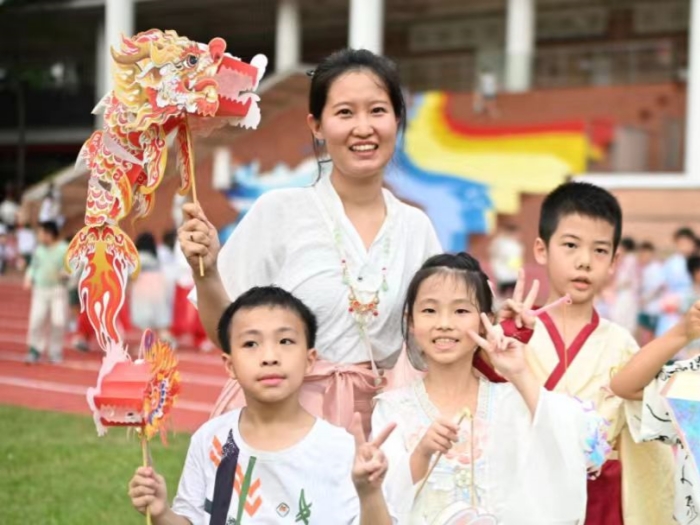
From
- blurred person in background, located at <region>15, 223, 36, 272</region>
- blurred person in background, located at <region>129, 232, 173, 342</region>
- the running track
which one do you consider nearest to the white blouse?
the running track

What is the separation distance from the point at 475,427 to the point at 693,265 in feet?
23.5

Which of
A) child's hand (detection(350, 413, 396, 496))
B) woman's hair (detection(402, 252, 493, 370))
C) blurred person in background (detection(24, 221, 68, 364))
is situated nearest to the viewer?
child's hand (detection(350, 413, 396, 496))

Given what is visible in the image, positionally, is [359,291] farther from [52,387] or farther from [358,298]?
[52,387]

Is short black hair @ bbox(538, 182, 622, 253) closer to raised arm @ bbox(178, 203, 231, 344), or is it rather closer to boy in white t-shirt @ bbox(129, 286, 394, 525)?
boy in white t-shirt @ bbox(129, 286, 394, 525)

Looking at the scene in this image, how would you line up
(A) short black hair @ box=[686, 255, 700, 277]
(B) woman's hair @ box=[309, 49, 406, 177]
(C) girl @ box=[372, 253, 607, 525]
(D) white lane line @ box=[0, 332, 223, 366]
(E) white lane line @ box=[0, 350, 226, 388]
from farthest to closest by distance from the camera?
(D) white lane line @ box=[0, 332, 223, 366] < (E) white lane line @ box=[0, 350, 226, 388] < (A) short black hair @ box=[686, 255, 700, 277] < (B) woman's hair @ box=[309, 49, 406, 177] < (C) girl @ box=[372, 253, 607, 525]

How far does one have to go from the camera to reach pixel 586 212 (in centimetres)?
349

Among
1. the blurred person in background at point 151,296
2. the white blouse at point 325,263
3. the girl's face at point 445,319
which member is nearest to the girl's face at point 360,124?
the white blouse at point 325,263

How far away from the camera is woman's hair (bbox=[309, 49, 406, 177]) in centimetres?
317

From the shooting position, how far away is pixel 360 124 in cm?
311

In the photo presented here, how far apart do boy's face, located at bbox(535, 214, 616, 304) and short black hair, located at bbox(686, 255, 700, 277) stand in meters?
6.34

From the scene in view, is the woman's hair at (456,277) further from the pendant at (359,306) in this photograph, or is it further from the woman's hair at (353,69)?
the woman's hair at (353,69)

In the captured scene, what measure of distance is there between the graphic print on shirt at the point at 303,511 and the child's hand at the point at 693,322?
46.0 inches

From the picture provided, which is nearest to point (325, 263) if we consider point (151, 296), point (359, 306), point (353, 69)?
point (359, 306)

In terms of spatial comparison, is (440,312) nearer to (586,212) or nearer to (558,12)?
(586,212)
